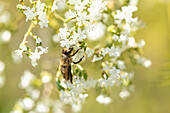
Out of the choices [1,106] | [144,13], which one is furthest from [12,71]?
[144,13]

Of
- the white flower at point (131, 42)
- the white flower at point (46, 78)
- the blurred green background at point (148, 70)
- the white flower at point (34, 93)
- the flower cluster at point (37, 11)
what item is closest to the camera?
the flower cluster at point (37, 11)

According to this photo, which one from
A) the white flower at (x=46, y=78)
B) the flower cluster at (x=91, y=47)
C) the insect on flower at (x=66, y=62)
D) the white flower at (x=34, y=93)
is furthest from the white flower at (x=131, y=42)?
the white flower at (x=34, y=93)

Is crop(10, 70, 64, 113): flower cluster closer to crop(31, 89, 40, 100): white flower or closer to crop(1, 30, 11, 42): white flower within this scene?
crop(31, 89, 40, 100): white flower

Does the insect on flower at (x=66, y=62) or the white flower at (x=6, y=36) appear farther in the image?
the white flower at (x=6, y=36)

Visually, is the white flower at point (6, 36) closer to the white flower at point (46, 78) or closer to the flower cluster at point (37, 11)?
the white flower at point (46, 78)

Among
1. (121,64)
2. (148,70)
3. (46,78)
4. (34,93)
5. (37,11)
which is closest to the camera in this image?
(37,11)

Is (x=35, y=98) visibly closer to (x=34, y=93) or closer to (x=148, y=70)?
(x=34, y=93)

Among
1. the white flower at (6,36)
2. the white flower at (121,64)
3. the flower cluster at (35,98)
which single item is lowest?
the white flower at (121,64)

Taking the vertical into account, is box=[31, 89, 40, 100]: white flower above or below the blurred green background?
below

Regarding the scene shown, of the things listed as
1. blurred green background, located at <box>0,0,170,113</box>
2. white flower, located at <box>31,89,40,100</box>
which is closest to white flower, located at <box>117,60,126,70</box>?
white flower, located at <box>31,89,40,100</box>

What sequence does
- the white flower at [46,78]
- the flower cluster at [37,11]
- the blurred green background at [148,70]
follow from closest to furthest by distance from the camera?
the flower cluster at [37,11], the white flower at [46,78], the blurred green background at [148,70]

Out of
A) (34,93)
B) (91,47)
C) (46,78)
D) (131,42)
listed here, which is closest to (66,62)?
(91,47)

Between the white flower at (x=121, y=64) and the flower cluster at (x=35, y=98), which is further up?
the flower cluster at (x=35, y=98)
